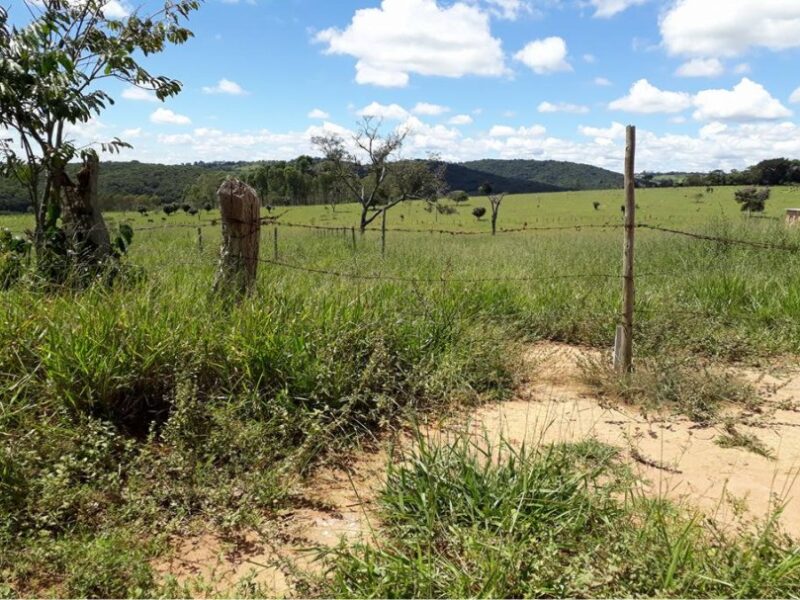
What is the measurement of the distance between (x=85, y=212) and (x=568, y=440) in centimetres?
487

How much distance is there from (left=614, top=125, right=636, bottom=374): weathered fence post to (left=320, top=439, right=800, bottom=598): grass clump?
1974 mm

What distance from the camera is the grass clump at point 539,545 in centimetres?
217

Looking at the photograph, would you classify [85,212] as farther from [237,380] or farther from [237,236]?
[237,380]

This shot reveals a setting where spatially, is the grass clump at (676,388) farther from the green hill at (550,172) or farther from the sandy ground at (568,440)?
the green hill at (550,172)

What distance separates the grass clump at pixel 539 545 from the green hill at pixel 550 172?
139 metres

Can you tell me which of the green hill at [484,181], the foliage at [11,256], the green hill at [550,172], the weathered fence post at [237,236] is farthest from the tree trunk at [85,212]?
the green hill at [550,172]

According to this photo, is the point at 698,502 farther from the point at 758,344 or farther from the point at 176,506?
the point at 758,344

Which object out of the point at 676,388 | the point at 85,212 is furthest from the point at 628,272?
the point at 85,212

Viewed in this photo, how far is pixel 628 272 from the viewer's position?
15.4 feet

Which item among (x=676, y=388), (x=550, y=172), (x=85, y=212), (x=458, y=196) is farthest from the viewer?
(x=550, y=172)

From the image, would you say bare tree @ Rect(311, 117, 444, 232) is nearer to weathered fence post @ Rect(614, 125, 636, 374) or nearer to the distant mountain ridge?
the distant mountain ridge

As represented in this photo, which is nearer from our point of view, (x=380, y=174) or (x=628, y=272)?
(x=628, y=272)

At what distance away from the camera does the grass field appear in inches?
98.0

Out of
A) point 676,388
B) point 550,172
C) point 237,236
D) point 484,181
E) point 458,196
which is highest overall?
point 550,172
